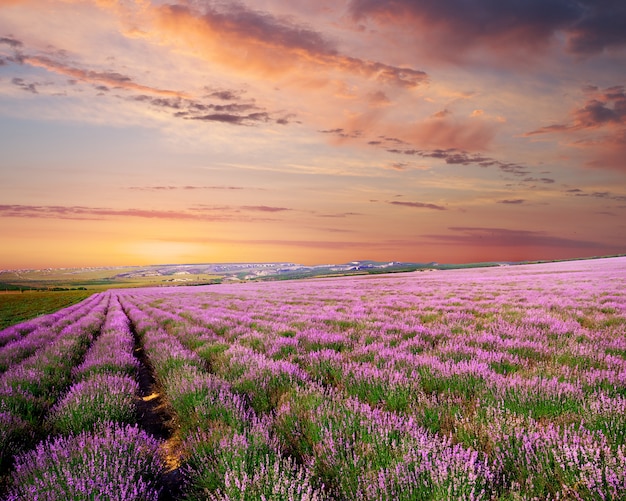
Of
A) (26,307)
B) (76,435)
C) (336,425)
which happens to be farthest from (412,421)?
(26,307)

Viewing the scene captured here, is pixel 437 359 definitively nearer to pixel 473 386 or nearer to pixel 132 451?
pixel 473 386

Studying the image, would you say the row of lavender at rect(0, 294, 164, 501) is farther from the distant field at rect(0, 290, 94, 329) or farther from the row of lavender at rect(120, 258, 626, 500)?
the distant field at rect(0, 290, 94, 329)

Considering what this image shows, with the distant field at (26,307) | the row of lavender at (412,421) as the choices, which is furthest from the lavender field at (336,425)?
the distant field at (26,307)

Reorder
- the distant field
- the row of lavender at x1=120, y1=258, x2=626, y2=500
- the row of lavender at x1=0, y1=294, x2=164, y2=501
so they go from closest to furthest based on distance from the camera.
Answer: the row of lavender at x1=120, y1=258, x2=626, y2=500
the row of lavender at x1=0, y1=294, x2=164, y2=501
the distant field

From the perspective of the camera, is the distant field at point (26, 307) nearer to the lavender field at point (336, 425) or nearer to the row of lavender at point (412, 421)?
the lavender field at point (336, 425)

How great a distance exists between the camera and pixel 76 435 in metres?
4.16

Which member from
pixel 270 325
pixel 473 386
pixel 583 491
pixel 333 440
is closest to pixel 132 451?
pixel 333 440

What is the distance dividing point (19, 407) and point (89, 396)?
44.7 inches

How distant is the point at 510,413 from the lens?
136 inches

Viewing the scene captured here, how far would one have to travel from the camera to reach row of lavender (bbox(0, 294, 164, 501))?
2678mm

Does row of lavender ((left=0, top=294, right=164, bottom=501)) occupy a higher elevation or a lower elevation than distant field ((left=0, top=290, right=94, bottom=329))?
higher

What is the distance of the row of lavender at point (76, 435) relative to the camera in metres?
2.68

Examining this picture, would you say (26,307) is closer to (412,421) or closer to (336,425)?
(336,425)

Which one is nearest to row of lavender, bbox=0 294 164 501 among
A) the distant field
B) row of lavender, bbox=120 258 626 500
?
row of lavender, bbox=120 258 626 500
